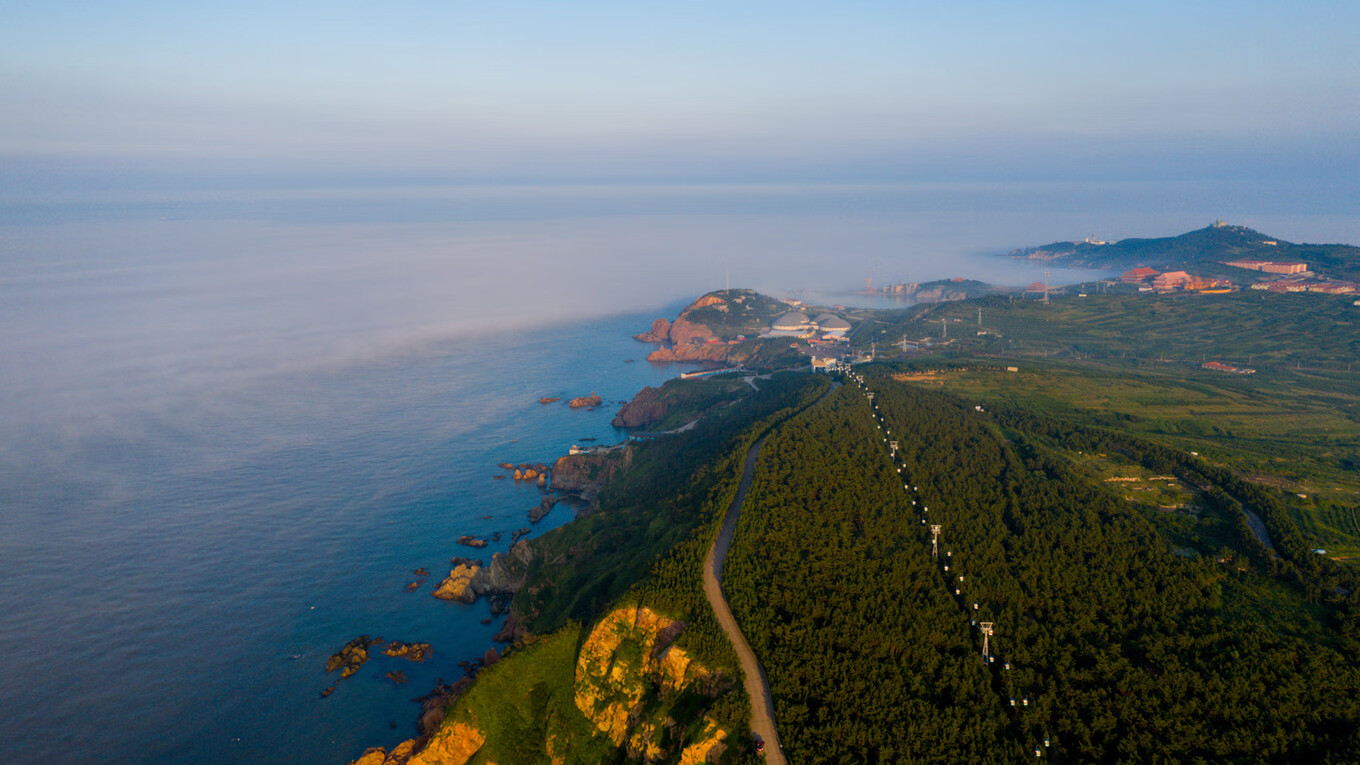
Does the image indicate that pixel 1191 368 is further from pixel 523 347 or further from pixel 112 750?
pixel 112 750

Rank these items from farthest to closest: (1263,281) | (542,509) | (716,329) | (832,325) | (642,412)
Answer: (1263,281) < (832,325) < (716,329) < (642,412) < (542,509)

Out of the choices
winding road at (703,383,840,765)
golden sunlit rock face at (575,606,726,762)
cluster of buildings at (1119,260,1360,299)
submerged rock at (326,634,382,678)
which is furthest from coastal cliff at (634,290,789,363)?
golden sunlit rock face at (575,606,726,762)

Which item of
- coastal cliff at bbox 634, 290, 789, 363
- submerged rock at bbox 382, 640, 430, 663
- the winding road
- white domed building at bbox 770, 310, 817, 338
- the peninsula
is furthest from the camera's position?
white domed building at bbox 770, 310, 817, 338

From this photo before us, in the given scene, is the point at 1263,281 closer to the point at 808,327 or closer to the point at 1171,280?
the point at 1171,280

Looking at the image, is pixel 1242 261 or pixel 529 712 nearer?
pixel 529 712

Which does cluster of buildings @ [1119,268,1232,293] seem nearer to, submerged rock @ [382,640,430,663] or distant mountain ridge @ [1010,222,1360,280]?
distant mountain ridge @ [1010,222,1360,280]

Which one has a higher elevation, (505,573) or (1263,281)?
(1263,281)

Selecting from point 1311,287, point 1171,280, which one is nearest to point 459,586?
point 1171,280
